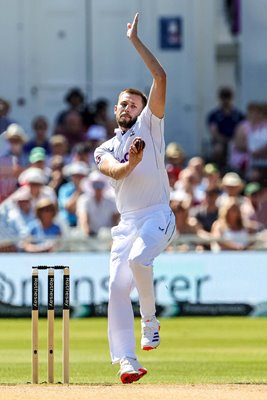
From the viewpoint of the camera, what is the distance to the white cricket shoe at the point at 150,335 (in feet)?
32.9

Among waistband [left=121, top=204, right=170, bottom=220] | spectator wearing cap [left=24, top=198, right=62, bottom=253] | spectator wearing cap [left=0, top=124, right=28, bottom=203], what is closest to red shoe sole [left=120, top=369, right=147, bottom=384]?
waistband [left=121, top=204, right=170, bottom=220]

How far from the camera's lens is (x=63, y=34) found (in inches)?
917

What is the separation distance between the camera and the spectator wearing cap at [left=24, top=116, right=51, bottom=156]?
20.8m

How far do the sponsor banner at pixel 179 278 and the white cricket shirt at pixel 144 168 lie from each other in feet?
23.1

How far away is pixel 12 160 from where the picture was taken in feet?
65.0

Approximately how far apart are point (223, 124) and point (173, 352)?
26.9 feet

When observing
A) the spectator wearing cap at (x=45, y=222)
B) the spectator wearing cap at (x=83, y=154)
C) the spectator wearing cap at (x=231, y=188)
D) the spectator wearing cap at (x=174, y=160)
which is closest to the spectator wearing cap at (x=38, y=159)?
the spectator wearing cap at (x=83, y=154)

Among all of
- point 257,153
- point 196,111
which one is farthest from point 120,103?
point 196,111

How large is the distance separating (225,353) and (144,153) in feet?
13.2

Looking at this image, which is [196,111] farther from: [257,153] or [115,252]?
[115,252]

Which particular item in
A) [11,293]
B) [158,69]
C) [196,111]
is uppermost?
[158,69]

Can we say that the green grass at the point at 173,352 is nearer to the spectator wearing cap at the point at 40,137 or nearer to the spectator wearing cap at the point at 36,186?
the spectator wearing cap at the point at 36,186

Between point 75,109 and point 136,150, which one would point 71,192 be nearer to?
point 75,109

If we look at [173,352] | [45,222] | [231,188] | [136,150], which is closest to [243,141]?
[231,188]
